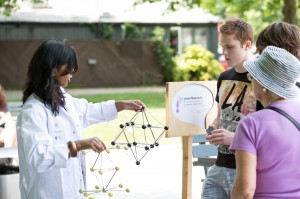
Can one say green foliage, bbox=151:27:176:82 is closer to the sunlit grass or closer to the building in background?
the building in background

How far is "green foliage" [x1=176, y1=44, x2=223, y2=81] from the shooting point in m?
23.5

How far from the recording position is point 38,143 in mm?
3043

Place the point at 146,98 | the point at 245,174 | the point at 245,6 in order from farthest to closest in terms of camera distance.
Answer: the point at 146,98 → the point at 245,6 → the point at 245,174

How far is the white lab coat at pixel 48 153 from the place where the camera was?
303cm

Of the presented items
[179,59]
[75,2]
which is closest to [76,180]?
[179,59]

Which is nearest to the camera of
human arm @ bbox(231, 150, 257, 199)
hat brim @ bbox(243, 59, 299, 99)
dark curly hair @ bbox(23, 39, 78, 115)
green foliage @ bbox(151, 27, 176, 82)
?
human arm @ bbox(231, 150, 257, 199)

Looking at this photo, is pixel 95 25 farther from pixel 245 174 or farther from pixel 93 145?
pixel 245 174

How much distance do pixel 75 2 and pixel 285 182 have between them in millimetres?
28056

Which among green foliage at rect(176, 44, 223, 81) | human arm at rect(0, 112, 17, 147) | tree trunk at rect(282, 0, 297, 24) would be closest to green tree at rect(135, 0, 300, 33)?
tree trunk at rect(282, 0, 297, 24)

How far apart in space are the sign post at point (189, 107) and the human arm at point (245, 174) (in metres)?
1.81

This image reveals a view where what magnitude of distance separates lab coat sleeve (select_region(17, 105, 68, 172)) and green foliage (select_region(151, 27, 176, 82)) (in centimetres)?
2214

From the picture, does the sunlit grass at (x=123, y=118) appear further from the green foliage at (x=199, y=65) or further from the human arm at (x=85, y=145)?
the human arm at (x=85, y=145)

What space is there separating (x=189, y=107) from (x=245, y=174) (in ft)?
6.32

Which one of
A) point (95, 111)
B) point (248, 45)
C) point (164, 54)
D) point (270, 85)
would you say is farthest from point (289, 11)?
point (164, 54)
